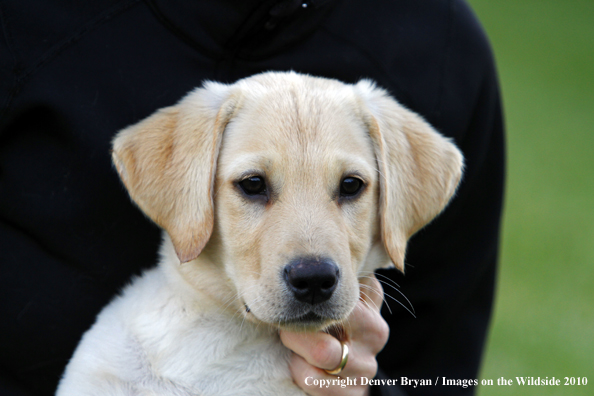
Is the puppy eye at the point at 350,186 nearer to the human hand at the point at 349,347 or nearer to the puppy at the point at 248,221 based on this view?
the puppy at the point at 248,221

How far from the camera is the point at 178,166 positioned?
2938 millimetres

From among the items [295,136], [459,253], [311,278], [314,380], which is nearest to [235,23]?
[295,136]

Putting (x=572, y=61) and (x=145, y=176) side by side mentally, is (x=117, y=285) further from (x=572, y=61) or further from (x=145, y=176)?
(x=572, y=61)

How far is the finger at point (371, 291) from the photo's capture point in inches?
125

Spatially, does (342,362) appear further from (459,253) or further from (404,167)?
(459,253)

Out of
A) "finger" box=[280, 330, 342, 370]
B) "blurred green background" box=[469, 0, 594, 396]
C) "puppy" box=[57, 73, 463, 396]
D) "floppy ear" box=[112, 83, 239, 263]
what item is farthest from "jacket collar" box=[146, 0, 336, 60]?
"blurred green background" box=[469, 0, 594, 396]

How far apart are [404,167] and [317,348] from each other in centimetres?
97

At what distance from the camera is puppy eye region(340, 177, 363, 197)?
295cm

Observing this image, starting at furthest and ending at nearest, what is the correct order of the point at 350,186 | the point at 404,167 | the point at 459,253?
the point at 459,253 → the point at 404,167 → the point at 350,186

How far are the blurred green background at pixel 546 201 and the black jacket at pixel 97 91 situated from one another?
3.95 metres

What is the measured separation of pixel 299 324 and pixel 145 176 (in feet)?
3.15

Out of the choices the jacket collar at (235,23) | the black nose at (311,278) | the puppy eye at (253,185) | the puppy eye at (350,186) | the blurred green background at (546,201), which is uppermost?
the jacket collar at (235,23)

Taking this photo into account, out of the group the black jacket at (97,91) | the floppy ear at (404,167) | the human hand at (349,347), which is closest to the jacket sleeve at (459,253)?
the black jacket at (97,91)

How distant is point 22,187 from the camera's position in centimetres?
312
